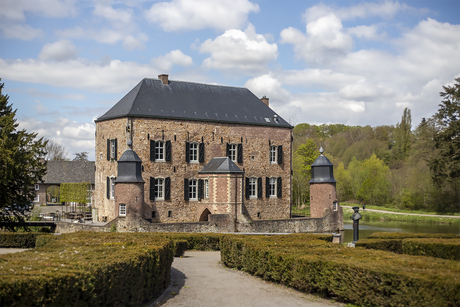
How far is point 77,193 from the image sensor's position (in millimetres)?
29531

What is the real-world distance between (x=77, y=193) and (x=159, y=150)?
7.29 m

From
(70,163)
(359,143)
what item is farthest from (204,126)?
(359,143)

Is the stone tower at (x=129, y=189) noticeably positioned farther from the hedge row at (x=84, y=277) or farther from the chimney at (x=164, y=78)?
the hedge row at (x=84, y=277)

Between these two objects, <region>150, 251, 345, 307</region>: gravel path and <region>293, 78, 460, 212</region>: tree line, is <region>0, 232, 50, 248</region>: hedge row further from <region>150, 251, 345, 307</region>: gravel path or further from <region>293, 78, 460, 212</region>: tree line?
<region>293, 78, 460, 212</region>: tree line

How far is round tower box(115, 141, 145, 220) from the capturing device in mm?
23375

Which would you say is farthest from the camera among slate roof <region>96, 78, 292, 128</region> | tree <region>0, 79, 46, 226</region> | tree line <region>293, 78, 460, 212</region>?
tree line <region>293, 78, 460, 212</region>

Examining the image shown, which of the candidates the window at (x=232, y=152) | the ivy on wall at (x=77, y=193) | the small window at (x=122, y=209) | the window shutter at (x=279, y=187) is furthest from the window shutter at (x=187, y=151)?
the ivy on wall at (x=77, y=193)

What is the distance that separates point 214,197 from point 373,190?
94.7ft

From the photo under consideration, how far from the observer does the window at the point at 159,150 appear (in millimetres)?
26422

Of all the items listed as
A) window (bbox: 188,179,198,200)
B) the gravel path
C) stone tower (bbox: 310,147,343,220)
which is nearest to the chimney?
window (bbox: 188,179,198,200)

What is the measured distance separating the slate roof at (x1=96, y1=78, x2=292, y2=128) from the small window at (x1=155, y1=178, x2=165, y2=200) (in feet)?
12.7

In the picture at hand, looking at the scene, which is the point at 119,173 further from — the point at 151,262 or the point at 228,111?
the point at 151,262

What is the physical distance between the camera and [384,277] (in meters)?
7.30

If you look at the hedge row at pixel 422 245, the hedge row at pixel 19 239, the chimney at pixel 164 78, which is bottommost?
the hedge row at pixel 19 239
